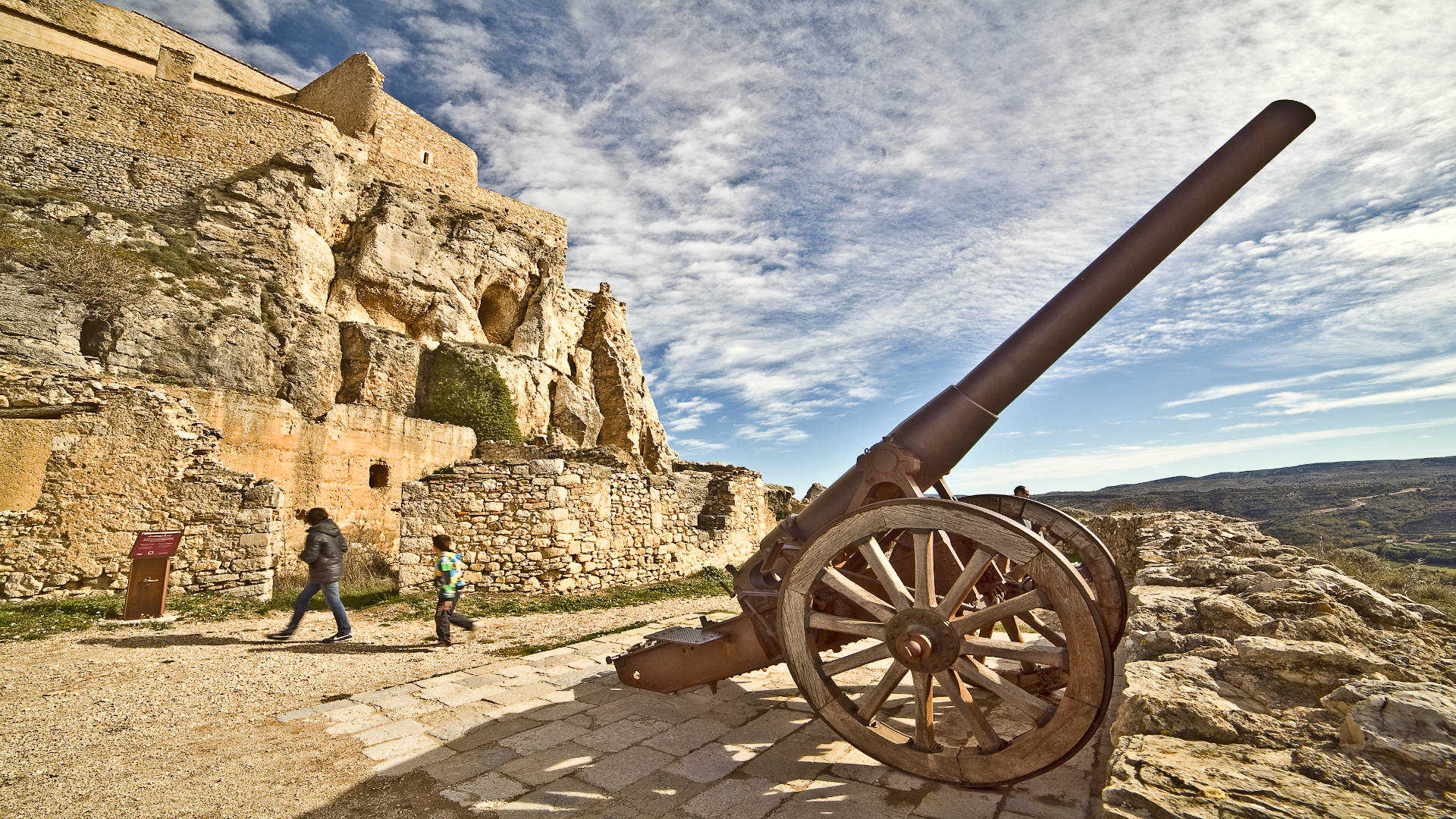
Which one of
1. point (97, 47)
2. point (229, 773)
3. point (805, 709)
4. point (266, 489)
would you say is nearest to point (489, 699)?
point (229, 773)

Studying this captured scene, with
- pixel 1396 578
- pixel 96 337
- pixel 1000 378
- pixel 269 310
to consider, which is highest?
pixel 269 310

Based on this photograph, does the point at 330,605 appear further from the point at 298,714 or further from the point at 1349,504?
the point at 1349,504

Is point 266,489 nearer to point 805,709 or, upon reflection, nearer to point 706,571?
point 706,571

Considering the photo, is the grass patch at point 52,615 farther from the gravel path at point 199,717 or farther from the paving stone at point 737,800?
the paving stone at point 737,800

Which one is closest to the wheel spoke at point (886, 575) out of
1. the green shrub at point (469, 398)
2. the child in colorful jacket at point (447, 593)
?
the child in colorful jacket at point (447, 593)

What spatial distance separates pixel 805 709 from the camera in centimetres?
395

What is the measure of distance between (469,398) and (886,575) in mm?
19772

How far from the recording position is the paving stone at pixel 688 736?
134 inches

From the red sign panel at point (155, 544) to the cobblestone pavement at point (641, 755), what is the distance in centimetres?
504

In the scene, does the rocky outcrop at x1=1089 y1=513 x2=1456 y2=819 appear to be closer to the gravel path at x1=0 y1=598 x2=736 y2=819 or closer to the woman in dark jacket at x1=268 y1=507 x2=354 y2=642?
the gravel path at x1=0 y1=598 x2=736 y2=819

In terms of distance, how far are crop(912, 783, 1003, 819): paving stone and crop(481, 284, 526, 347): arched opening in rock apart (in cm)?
2551

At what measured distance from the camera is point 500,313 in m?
26.0

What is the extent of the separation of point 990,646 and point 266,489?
34.8 feet

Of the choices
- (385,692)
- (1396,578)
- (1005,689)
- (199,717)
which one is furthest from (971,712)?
(1396,578)
